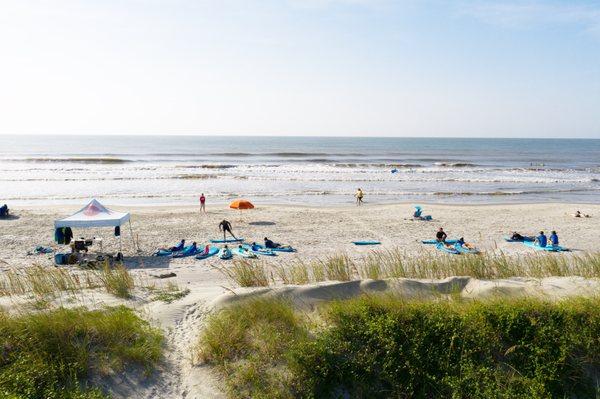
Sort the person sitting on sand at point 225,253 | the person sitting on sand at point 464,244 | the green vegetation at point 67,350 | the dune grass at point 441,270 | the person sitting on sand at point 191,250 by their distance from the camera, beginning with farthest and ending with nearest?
1. the person sitting on sand at point 464,244
2. the person sitting on sand at point 191,250
3. the person sitting on sand at point 225,253
4. the dune grass at point 441,270
5. the green vegetation at point 67,350

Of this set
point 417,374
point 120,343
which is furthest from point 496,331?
point 120,343

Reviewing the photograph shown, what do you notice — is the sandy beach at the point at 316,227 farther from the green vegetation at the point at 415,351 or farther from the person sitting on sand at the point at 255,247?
the green vegetation at the point at 415,351

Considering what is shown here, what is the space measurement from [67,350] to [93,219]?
9.80 m

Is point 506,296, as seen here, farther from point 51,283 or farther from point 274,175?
point 274,175

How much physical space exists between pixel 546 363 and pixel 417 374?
1.70 m

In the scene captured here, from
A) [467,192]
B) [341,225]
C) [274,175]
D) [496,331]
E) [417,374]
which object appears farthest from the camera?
[274,175]

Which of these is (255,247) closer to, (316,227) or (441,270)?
(316,227)

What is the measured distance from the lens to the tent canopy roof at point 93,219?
47.9 ft

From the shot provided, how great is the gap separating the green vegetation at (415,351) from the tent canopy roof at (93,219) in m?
9.49

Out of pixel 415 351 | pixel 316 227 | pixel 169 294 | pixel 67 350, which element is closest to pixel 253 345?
pixel 415 351

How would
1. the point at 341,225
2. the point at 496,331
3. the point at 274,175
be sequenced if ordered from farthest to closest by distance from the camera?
1. the point at 274,175
2. the point at 341,225
3. the point at 496,331

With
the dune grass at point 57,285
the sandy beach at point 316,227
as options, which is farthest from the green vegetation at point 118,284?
the sandy beach at point 316,227

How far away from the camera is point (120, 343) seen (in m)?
6.12

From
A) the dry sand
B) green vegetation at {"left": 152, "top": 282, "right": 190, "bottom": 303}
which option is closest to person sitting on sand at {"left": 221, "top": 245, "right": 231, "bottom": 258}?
the dry sand
